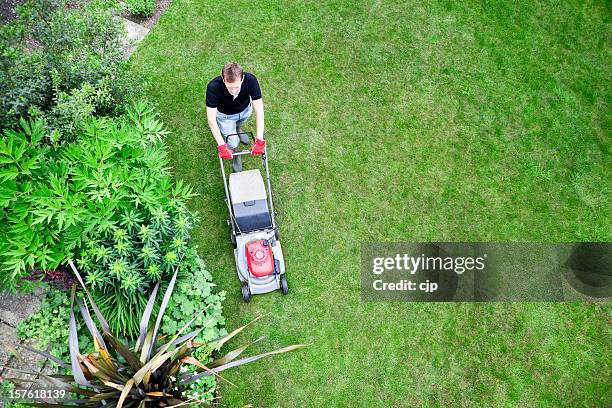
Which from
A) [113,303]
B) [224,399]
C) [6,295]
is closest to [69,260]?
[113,303]

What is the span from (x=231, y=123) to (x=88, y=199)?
5.64 ft

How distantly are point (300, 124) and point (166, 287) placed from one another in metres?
2.58

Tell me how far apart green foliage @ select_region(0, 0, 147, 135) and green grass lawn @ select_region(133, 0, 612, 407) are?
125 centimetres

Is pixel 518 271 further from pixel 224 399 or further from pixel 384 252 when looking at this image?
pixel 224 399

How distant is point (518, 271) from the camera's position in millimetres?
5984

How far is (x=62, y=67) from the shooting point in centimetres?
470

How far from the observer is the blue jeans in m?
5.32

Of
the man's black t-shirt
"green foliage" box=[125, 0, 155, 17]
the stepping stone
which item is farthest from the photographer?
"green foliage" box=[125, 0, 155, 17]

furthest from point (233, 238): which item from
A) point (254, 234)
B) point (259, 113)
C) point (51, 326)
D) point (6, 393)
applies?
point (6, 393)

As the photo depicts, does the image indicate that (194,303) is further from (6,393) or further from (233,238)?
(6,393)

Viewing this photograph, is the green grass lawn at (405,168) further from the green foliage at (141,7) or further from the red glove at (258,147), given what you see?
the red glove at (258,147)

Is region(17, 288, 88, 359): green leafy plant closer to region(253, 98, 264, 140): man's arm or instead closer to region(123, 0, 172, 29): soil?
region(253, 98, 264, 140): man's arm

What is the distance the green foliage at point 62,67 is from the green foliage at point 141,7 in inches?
54.9

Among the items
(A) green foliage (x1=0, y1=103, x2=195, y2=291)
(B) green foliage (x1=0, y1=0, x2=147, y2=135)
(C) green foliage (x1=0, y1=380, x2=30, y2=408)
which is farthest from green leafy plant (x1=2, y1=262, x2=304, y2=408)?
(B) green foliage (x1=0, y1=0, x2=147, y2=135)
